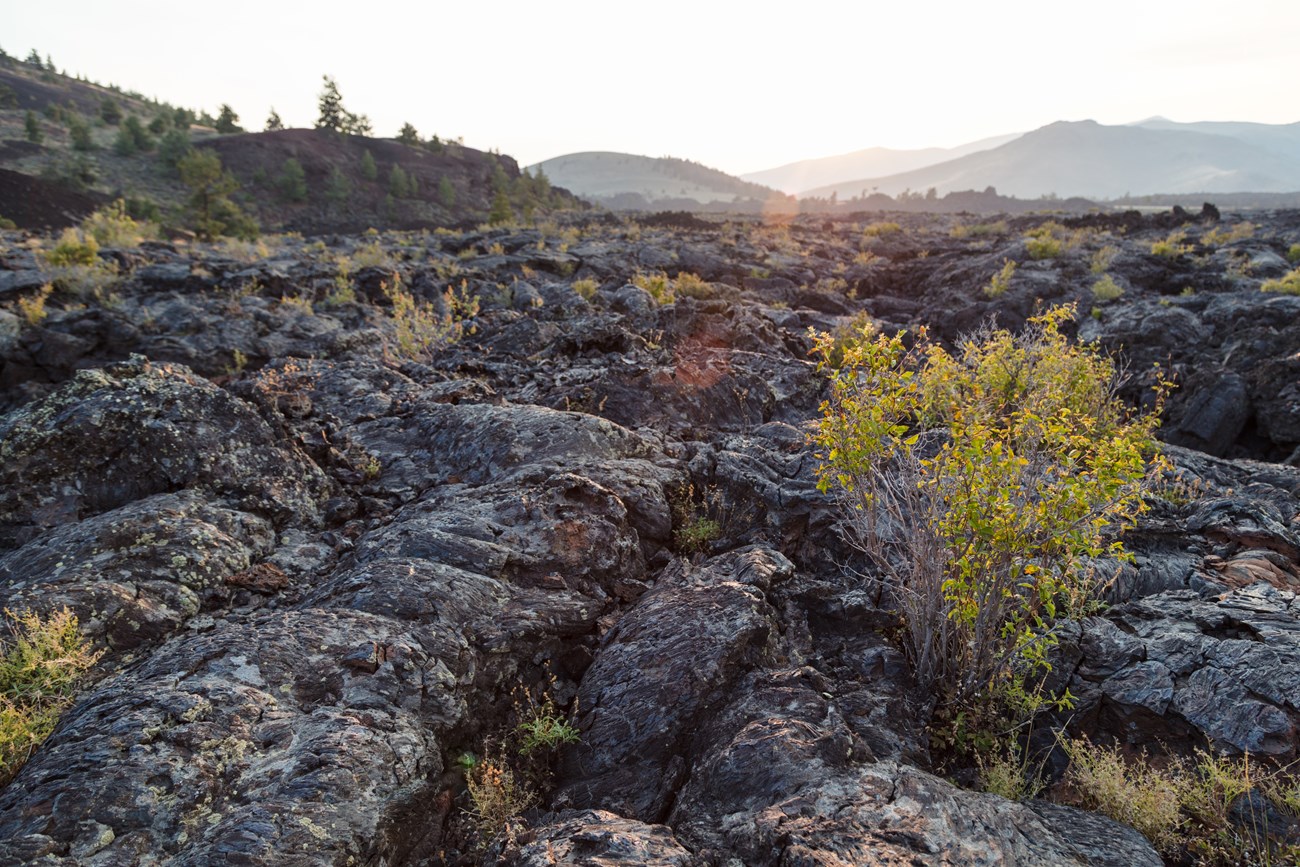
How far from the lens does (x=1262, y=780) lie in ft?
11.8

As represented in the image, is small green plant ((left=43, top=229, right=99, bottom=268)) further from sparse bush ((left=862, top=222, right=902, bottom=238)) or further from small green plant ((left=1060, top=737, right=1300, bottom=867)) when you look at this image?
sparse bush ((left=862, top=222, right=902, bottom=238))

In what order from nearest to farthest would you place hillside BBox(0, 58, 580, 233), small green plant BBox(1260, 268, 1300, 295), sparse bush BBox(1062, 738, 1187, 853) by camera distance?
sparse bush BBox(1062, 738, 1187, 853), small green plant BBox(1260, 268, 1300, 295), hillside BBox(0, 58, 580, 233)

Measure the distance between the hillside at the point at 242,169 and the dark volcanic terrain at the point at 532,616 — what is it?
44298mm

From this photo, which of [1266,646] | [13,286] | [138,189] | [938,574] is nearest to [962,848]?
[938,574]

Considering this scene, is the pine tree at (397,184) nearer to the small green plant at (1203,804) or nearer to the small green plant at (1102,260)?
the small green plant at (1102,260)

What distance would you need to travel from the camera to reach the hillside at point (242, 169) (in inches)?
1826

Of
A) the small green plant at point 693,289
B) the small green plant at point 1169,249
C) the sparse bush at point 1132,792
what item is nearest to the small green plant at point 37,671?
the sparse bush at point 1132,792

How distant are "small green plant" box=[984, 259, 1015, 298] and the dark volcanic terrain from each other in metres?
7.46

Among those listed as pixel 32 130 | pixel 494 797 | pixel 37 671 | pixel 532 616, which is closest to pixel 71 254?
pixel 37 671

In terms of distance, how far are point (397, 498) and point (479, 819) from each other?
416 centimetres

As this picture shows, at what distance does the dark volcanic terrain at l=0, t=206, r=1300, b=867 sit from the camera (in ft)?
10.9

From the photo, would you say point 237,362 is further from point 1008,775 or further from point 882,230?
point 882,230

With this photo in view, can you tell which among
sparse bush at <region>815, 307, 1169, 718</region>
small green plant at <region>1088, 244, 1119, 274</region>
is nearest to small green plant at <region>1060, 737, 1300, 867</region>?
sparse bush at <region>815, 307, 1169, 718</region>

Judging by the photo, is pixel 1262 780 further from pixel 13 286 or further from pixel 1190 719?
pixel 13 286
